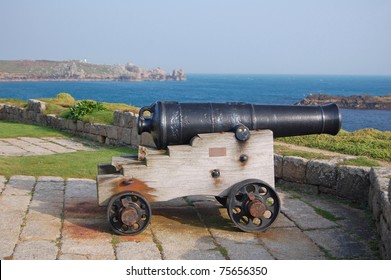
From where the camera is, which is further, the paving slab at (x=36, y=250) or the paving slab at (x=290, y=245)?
the paving slab at (x=290, y=245)

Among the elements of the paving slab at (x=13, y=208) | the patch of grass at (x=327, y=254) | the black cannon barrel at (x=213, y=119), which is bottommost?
the patch of grass at (x=327, y=254)

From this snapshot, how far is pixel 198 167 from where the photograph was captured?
17.0 ft

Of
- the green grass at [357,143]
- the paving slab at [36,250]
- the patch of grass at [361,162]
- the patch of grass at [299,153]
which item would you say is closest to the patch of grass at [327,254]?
the patch of grass at [361,162]

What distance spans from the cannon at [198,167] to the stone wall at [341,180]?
112cm

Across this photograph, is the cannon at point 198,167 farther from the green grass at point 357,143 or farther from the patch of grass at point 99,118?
the patch of grass at point 99,118

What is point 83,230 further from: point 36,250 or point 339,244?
point 339,244

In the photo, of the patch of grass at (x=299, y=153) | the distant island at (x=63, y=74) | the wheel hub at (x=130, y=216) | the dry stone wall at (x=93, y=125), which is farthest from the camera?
the distant island at (x=63, y=74)

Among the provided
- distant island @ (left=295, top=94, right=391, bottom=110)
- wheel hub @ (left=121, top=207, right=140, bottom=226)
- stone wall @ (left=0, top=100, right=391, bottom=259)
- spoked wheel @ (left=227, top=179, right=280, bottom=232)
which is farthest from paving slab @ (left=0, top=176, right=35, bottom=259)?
distant island @ (left=295, top=94, right=391, bottom=110)

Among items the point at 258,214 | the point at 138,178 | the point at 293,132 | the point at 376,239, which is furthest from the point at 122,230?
the point at 376,239

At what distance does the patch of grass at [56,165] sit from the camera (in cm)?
753

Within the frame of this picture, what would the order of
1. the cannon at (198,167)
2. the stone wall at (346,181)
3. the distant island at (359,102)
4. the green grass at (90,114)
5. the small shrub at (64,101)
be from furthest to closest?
the distant island at (359,102) → the small shrub at (64,101) → the green grass at (90,114) → the cannon at (198,167) → the stone wall at (346,181)

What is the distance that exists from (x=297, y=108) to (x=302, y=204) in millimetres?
1352

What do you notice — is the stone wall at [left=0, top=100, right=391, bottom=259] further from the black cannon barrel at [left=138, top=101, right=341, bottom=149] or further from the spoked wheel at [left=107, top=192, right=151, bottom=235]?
the spoked wheel at [left=107, top=192, right=151, bottom=235]

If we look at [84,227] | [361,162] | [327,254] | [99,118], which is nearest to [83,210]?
[84,227]
